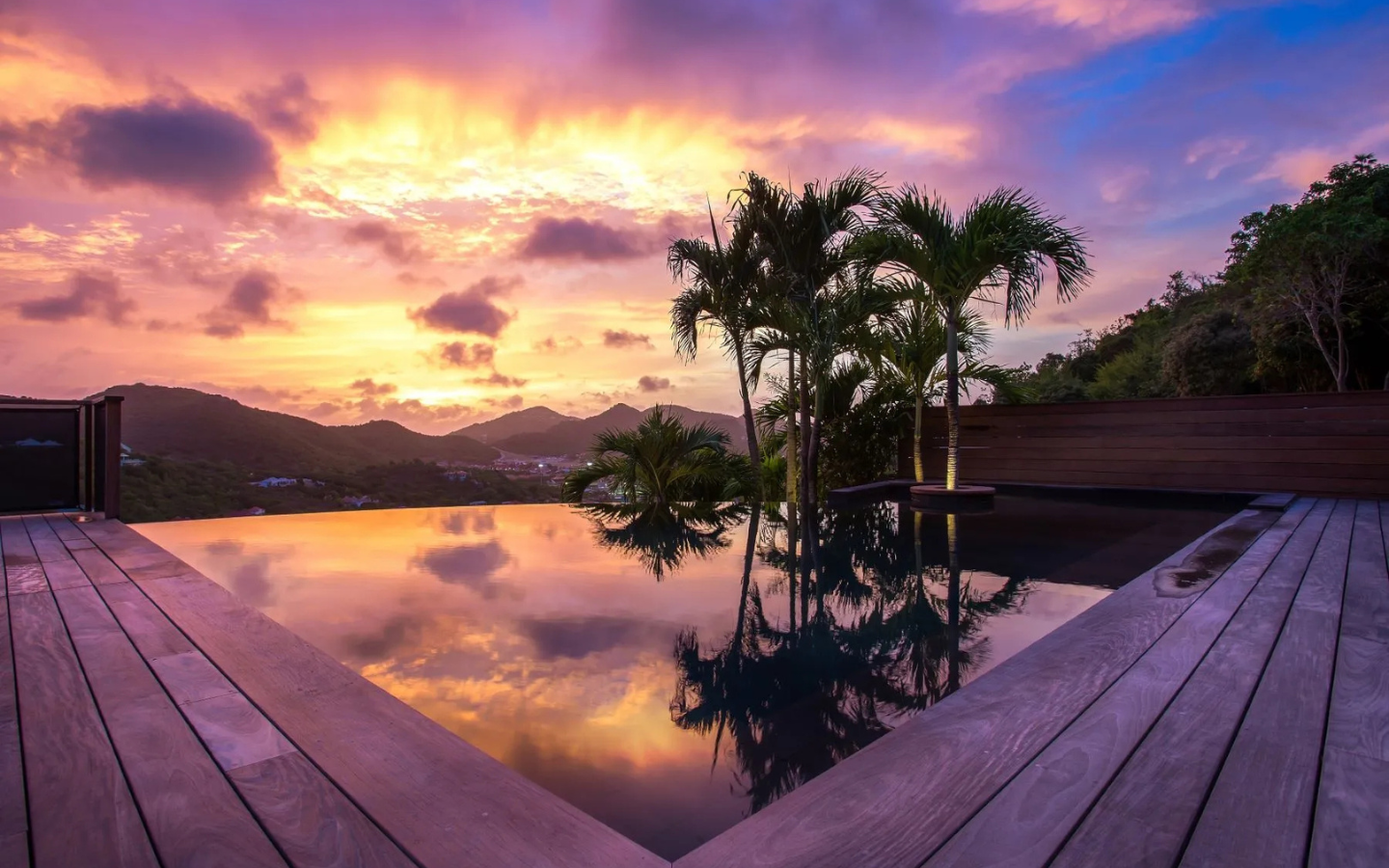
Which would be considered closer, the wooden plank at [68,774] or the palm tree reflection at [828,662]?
the wooden plank at [68,774]

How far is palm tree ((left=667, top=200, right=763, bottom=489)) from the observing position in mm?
8773

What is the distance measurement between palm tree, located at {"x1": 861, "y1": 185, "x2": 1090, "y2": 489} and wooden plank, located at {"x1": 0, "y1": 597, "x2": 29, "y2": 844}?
23.0 feet

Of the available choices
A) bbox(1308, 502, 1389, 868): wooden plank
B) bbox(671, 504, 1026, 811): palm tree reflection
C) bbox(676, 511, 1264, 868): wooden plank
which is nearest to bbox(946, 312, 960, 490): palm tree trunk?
bbox(671, 504, 1026, 811): palm tree reflection

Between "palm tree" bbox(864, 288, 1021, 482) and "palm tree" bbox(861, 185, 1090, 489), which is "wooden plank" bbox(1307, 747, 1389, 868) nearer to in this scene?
"palm tree" bbox(861, 185, 1090, 489)

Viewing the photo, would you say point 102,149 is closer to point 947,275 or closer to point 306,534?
point 306,534

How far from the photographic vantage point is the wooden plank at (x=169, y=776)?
108 centimetres

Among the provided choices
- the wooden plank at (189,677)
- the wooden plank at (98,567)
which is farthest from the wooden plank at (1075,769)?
the wooden plank at (98,567)

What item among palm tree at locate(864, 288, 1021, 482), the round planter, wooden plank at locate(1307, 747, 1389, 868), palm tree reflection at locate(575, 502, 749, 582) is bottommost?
palm tree reflection at locate(575, 502, 749, 582)

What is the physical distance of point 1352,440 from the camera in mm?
7152

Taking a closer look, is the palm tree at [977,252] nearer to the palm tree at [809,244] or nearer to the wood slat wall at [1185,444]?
the palm tree at [809,244]

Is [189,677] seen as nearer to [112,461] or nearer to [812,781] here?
[812,781]

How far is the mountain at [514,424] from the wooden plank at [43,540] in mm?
7922

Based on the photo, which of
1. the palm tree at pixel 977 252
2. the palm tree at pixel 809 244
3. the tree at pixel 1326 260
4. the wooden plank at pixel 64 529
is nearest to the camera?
the wooden plank at pixel 64 529

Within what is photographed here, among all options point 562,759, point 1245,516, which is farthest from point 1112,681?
point 1245,516
